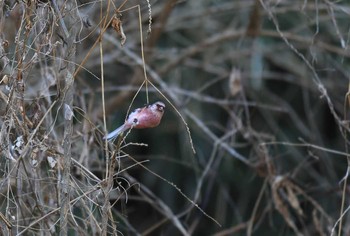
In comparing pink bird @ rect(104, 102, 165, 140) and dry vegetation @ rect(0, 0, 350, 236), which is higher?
pink bird @ rect(104, 102, 165, 140)

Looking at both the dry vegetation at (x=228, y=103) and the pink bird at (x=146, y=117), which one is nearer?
the pink bird at (x=146, y=117)

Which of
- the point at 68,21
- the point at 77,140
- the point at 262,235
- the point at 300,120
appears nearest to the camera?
the point at 68,21

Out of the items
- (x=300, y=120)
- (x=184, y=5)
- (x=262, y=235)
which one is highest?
(x=184, y=5)

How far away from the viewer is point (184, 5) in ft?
13.1

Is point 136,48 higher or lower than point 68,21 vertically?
lower

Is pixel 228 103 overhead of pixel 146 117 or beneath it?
beneath

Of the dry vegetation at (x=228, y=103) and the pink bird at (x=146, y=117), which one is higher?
the pink bird at (x=146, y=117)

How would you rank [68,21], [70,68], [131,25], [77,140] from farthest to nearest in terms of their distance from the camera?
[131,25], [77,140], [68,21], [70,68]

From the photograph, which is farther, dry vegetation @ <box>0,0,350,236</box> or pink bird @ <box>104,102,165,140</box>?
dry vegetation @ <box>0,0,350,236</box>

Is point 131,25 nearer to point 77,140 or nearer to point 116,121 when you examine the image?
point 116,121

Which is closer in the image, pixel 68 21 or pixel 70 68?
pixel 70 68

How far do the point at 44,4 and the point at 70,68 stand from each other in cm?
15

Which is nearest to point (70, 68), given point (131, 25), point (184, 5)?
point (131, 25)

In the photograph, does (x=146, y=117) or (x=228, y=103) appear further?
(x=228, y=103)
